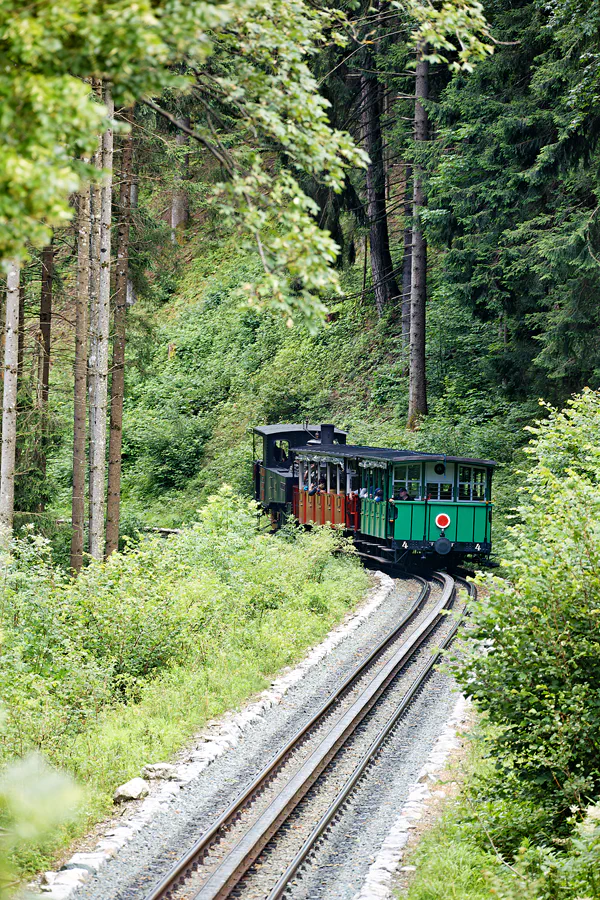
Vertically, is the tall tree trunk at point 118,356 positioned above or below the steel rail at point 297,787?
above

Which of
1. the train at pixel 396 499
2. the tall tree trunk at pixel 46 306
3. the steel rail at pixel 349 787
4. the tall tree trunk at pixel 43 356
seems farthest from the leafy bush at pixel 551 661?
the tall tree trunk at pixel 46 306

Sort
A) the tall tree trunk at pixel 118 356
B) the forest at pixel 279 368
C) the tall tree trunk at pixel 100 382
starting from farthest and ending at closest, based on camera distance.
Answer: the tall tree trunk at pixel 118 356 → the tall tree trunk at pixel 100 382 → the forest at pixel 279 368

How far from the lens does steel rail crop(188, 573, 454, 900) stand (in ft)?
24.7

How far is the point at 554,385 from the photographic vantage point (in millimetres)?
24938

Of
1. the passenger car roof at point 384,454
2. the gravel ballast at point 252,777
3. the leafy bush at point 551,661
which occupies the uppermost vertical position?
the passenger car roof at point 384,454

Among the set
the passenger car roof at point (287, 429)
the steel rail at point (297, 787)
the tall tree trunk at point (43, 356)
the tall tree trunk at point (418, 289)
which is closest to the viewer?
the steel rail at point (297, 787)

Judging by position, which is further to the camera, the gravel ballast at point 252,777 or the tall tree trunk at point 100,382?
the tall tree trunk at point 100,382

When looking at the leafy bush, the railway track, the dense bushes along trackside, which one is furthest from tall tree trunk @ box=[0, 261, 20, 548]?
the leafy bush

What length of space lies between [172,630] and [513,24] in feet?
66.4

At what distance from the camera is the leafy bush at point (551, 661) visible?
712cm

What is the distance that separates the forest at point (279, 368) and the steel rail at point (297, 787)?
4.84ft

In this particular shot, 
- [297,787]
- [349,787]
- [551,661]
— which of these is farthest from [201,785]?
[551,661]

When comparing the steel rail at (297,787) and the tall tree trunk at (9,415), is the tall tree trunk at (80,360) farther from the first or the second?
the steel rail at (297,787)

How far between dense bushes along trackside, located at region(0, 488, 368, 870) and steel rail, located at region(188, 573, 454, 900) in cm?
148
